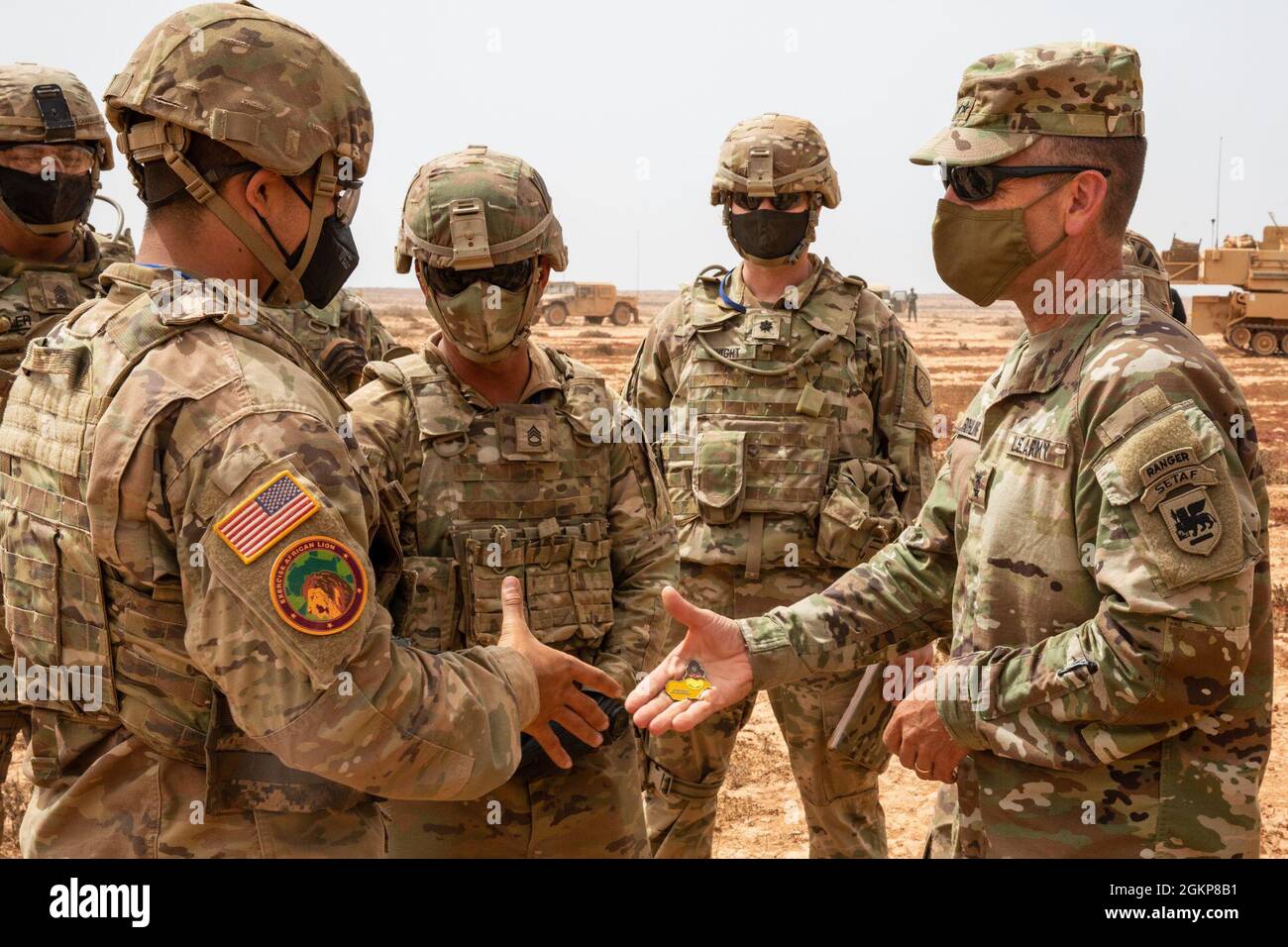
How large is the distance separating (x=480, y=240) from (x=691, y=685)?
4.63 ft

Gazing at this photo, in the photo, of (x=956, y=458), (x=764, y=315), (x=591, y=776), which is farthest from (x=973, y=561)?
(x=764, y=315)

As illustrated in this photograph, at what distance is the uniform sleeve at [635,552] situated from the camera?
393 cm

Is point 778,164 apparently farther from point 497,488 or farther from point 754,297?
point 497,488

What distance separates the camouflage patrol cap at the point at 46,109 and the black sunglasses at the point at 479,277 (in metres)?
2.35

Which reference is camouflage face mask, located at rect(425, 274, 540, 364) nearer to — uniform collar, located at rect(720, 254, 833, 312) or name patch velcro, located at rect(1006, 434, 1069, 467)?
name patch velcro, located at rect(1006, 434, 1069, 467)

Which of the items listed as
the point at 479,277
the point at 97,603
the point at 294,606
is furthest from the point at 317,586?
the point at 479,277

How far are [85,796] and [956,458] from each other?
2238 mm

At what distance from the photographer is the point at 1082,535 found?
9.31 feet

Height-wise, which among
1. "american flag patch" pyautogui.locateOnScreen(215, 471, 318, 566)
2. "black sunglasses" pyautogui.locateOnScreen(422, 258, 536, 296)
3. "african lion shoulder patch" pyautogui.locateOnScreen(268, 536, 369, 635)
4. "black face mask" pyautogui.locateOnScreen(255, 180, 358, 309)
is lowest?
"african lion shoulder patch" pyautogui.locateOnScreen(268, 536, 369, 635)

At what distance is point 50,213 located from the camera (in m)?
5.17

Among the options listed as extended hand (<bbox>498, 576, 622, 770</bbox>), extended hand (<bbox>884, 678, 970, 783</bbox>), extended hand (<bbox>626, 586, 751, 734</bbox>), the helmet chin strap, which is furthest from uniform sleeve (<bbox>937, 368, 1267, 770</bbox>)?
the helmet chin strap

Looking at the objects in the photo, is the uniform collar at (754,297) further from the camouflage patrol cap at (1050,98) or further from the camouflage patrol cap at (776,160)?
the camouflage patrol cap at (1050,98)

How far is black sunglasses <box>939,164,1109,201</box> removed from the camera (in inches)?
121

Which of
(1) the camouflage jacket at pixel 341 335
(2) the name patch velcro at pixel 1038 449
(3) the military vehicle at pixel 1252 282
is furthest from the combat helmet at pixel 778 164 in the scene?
(3) the military vehicle at pixel 1252 282
